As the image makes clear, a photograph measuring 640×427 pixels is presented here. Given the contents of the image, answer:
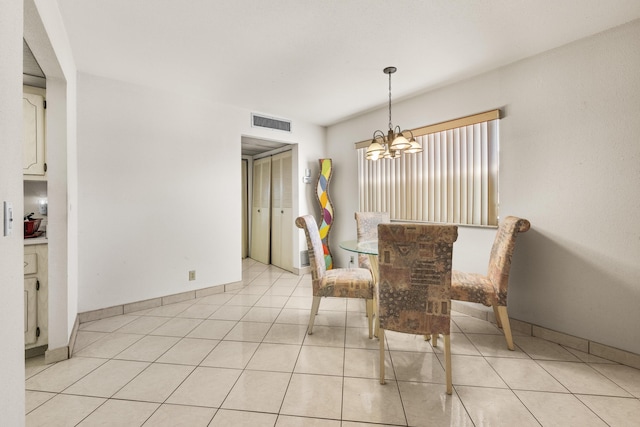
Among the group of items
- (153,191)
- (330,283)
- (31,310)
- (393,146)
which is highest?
(393,146)

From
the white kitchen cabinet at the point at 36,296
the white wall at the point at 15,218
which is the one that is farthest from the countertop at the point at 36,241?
the white wall at the point at 15,218

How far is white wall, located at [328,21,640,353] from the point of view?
78.3 inches

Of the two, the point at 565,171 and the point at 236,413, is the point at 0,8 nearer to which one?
the point at 236,413

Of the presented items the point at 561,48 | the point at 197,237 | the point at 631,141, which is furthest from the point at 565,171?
the point at 197,237

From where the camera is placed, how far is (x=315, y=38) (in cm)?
217

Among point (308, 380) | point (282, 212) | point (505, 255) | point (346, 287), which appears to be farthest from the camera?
point (282, 212)

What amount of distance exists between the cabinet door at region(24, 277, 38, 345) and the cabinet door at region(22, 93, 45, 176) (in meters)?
0.84

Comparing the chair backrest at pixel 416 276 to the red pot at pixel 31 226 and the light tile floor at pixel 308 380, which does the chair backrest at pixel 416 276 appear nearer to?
the light tile floor at pixel 308 380

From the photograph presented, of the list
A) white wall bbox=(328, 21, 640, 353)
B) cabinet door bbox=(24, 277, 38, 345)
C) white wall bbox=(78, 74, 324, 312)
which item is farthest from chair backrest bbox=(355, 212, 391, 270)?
cabinet door bbox=(24, 277, 38, 345)

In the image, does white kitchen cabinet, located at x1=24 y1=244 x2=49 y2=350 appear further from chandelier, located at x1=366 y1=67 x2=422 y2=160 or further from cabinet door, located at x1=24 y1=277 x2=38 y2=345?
chandelier, located at x1=366 y1=67 x2=422 y2=160

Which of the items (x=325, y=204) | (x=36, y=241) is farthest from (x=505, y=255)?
(x=36, y=241)

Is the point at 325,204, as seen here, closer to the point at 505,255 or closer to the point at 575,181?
the point at 505,255

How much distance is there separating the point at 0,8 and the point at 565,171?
335 cm

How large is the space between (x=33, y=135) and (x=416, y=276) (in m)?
3.02
